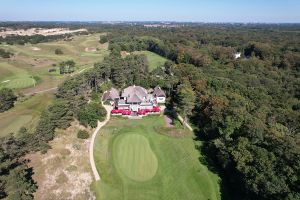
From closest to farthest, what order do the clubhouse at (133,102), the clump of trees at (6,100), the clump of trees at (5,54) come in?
the clubhouse at (133,102) < the clump of trees at (6,100) < the clump of trees at (5,54)

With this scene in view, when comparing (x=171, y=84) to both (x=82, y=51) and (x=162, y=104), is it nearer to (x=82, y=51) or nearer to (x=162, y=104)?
(x=162, y=104)

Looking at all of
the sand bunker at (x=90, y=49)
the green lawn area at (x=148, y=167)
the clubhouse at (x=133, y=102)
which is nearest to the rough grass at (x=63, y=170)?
the green lawn area at (x=148, y=167)

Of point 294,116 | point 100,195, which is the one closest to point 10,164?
point 100,195

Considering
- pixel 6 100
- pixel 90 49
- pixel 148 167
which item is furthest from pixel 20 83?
pixel 90 49

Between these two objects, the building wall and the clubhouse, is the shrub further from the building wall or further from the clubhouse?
the building wall

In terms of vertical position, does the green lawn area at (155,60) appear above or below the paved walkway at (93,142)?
above

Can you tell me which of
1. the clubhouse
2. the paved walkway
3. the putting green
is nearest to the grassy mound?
the clubhouse

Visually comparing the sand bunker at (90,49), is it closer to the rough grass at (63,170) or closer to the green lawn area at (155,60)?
the green lawn area at (155,60)

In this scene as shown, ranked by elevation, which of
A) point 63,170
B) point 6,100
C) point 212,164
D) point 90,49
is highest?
point 90,49

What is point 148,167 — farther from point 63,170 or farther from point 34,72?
point 34,72
